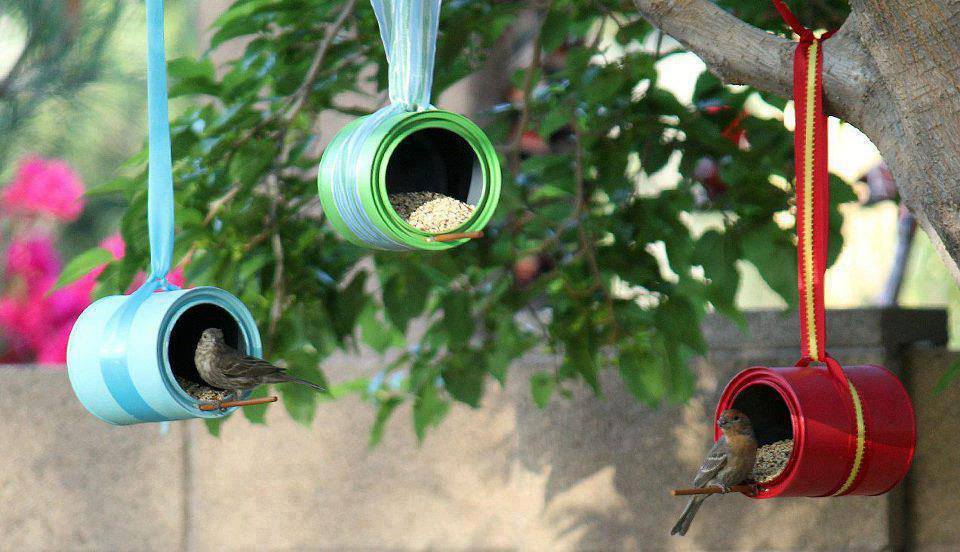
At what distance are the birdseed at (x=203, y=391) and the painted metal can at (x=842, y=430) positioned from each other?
734 mm

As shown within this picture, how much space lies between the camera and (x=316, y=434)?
11.8 feet

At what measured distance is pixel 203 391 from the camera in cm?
158

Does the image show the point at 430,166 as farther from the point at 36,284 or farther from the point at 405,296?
the point at 36,284

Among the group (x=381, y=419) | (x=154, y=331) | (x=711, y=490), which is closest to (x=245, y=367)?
(x=154, y=331)

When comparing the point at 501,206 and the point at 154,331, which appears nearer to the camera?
the point at 154,331

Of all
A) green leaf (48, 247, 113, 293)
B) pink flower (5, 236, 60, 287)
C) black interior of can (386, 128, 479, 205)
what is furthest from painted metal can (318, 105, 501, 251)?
pink flower (5, 236, 60, 287)

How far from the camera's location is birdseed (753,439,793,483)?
1.48m

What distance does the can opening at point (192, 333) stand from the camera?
1.62 meters

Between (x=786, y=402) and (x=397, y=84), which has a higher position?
(x=397, y=84)

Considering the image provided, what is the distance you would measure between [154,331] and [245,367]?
141mm

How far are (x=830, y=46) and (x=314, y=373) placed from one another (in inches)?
45.1

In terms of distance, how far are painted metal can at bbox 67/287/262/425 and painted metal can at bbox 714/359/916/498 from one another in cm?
73

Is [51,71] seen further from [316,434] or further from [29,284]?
[316,434]

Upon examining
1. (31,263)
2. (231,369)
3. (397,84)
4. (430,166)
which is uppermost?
(397,84)
